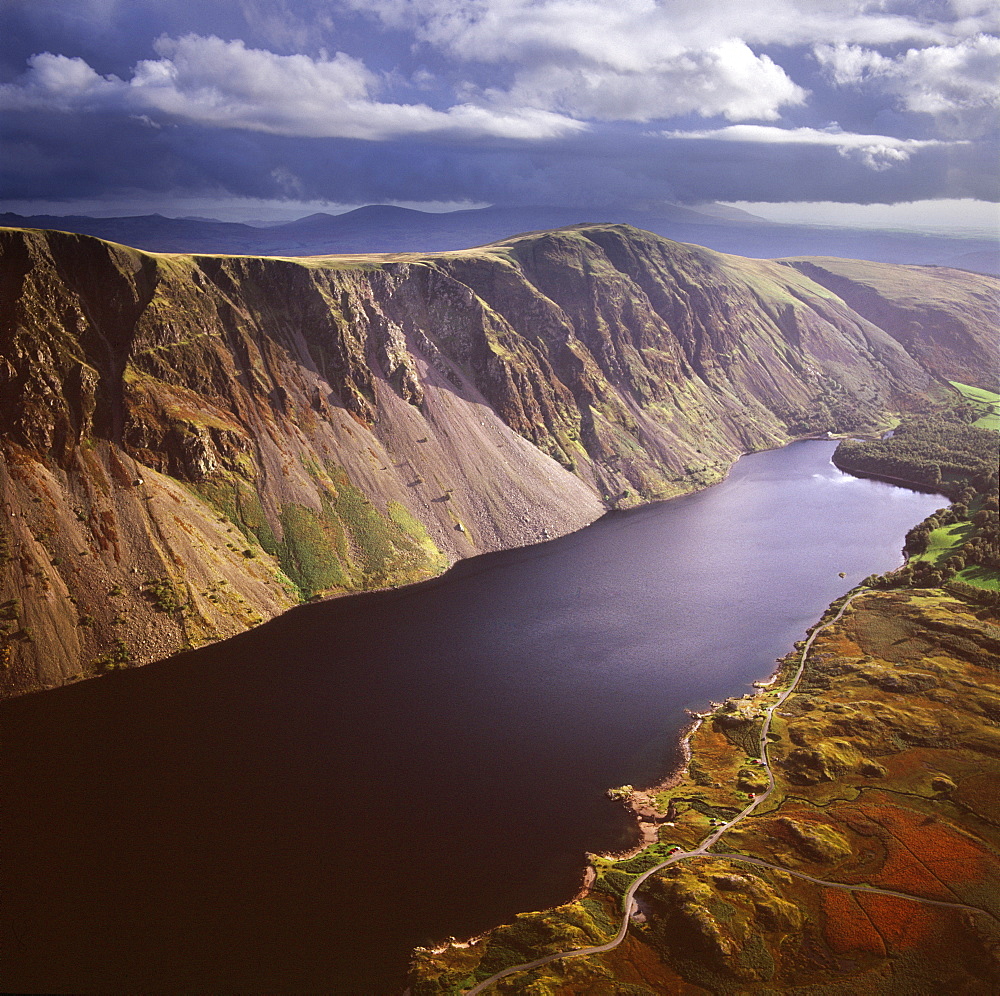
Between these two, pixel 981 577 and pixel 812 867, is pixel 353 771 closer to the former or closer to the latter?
pixel 812 867

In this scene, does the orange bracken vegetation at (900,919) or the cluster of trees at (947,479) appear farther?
the cluster of trees at (947,479)

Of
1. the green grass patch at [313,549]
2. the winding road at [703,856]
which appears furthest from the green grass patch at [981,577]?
the green grass patch at [313,549]

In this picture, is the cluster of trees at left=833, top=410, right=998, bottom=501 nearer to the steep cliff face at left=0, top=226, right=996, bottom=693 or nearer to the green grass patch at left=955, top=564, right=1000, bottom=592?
the green grass patch at left=955, top=564, right=1000, bottom=592

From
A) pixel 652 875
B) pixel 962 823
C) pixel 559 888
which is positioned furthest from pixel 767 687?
pixel 559 888

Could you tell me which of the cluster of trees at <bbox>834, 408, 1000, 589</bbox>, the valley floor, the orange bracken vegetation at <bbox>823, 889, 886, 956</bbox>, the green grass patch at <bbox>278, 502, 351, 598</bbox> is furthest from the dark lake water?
the cluster of trees at <bbox>834, 408, 1000, 589</bbox>

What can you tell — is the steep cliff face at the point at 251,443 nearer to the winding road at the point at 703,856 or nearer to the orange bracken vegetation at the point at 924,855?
the winding road at the point at 703,856

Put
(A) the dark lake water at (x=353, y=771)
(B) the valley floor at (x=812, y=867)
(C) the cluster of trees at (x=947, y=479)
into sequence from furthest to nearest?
(C) the cluster of trees at (x=947, y=479), (A) the dark lake water at (x=353, y=771), (B) the valley floor at (x=812, y=867)

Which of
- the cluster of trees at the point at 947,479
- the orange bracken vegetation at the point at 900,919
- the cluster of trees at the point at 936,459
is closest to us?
the orange bracken vegetation at the point at 900,919
